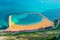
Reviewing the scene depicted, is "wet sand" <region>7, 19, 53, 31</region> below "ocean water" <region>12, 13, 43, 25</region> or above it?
below

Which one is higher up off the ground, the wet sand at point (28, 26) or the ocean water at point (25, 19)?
the ocean water at point (25, 19)

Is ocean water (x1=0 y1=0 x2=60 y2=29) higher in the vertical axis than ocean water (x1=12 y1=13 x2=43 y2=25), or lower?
higher

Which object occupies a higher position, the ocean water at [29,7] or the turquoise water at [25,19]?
the ocean water at [29,7]

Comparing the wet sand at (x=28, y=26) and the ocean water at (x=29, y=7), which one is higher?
the ocean water at (x=29, y=7)

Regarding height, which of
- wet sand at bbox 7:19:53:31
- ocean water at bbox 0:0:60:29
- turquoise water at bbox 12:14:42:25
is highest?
ocean water at bbox 0:0:60:29

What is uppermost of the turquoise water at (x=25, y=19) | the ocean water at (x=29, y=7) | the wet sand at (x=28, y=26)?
the ocean water at (x=29, y=7)

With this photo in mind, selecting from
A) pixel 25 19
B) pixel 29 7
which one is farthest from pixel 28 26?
pixel 29 7

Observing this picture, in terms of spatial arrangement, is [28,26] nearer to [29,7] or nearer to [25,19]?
[25,19]

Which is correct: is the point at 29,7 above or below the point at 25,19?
above

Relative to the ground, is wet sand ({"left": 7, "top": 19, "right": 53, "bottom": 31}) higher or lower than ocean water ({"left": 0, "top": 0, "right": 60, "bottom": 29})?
lower
